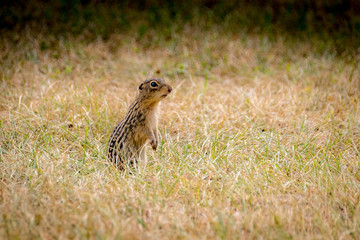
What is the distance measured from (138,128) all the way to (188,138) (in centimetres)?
94

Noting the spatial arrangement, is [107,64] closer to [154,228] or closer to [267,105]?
[267,105]

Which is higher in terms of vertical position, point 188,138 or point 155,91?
point 155,91

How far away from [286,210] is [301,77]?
13.2ft

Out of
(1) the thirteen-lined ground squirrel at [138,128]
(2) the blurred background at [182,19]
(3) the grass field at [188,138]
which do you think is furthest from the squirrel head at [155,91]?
(2) the blurred background at [182,19]

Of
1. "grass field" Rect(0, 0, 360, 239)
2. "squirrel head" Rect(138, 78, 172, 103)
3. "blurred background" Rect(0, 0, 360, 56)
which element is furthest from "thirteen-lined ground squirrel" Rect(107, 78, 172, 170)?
"blurred background" Rect(0, 0, 360, 56)

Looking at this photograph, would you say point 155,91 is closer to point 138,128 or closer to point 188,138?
point 138,128

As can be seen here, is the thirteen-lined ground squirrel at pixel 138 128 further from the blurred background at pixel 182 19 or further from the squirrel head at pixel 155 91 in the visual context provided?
the blurred background at pixel 182 19

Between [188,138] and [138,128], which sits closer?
[138,128]

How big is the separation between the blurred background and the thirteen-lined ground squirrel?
4.43m

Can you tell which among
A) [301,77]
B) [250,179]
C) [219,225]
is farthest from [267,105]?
[219,225]

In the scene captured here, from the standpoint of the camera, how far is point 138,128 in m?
4.07

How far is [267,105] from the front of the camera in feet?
18.0

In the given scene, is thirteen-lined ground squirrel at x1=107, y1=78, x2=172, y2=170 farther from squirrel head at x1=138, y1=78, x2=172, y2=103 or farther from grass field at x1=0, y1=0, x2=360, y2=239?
grass field at x1=0, y1=0, x2=360, y2=239

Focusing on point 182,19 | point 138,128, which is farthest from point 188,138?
point 182,19
